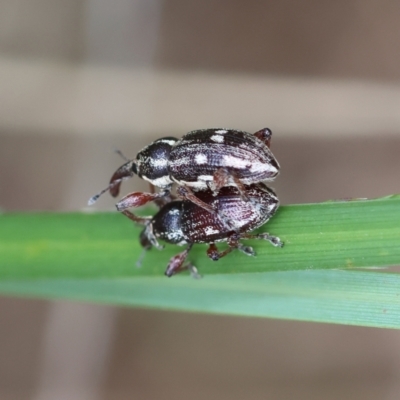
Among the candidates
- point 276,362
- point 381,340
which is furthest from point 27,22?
point 381,340

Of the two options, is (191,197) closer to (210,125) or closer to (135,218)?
(135,218)

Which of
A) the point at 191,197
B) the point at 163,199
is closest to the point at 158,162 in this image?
the point at 163,199

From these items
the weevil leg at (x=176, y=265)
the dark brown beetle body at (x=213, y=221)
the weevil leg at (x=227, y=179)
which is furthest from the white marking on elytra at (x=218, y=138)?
the weevil leg at (x=176, y=265)

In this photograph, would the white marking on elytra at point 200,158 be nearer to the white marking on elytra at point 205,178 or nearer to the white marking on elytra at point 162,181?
the white marking on elytra at point 205,178

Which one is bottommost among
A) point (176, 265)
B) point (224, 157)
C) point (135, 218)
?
point (176, 265)

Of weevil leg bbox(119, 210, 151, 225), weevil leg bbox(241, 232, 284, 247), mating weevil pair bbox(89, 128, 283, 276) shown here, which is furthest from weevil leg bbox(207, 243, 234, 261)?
weevil leg bbox(119, 210, 151, 225)

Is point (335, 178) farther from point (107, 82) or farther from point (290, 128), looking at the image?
point (107, 82)

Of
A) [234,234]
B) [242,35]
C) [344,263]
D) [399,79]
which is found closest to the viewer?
[344,263]
